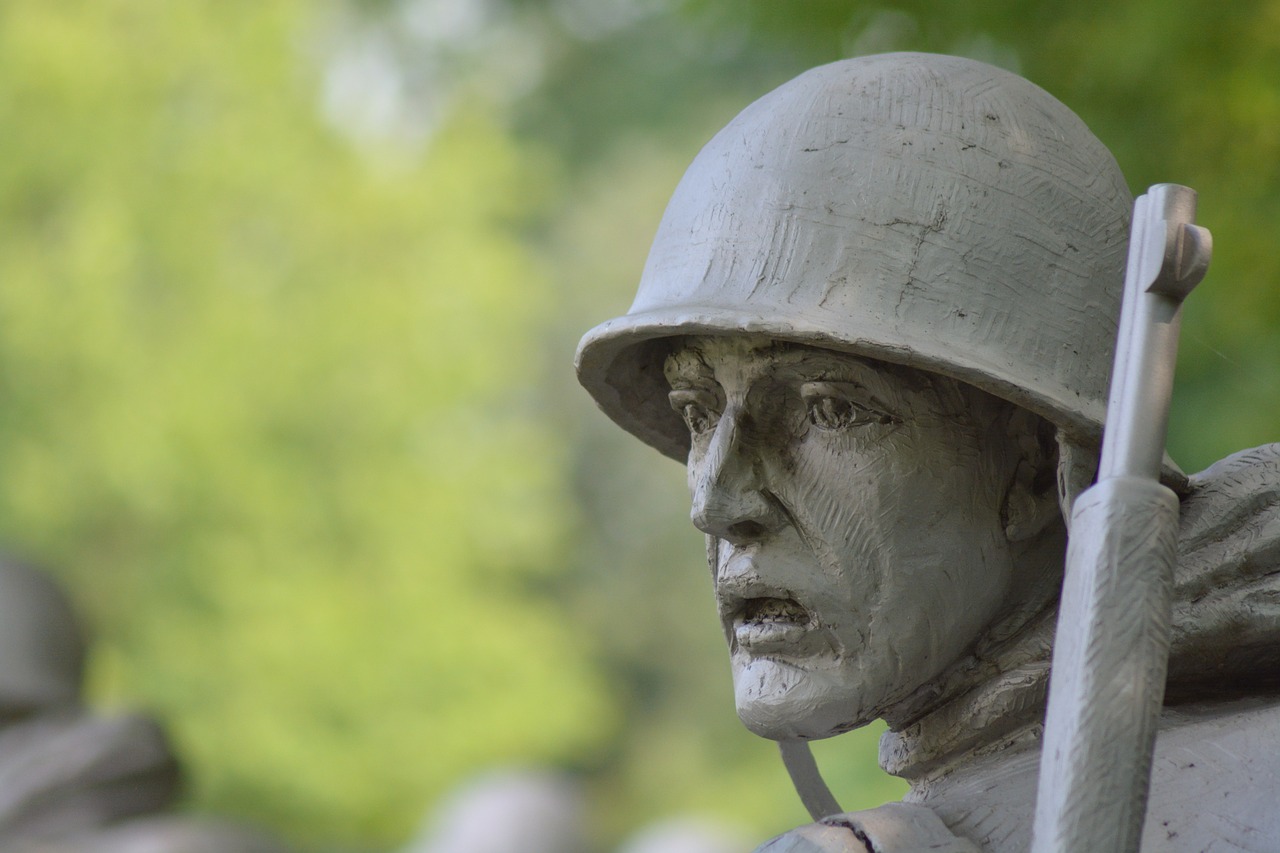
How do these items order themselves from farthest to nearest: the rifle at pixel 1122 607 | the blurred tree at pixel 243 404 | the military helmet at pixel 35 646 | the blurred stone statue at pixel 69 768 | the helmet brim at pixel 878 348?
the blurred tree at pixel 243 404 → the military helmet at pixel 35 646 → the blurred stone statue at pixel 69 768 → the helmet brim at pixel 878 348 → the rifle at pixel 1122 607

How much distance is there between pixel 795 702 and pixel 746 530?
8.2 inches

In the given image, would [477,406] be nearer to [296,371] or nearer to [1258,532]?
[296,371]

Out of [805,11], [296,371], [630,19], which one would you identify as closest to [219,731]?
[296,371]

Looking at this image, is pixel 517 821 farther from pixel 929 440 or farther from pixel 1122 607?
pixel 1122 607

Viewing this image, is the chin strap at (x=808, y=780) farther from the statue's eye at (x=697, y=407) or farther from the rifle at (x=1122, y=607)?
the rifle at (x=1122, y=607)

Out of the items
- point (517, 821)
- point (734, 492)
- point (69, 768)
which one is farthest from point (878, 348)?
point (517, 821)

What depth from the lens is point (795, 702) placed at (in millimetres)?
2047

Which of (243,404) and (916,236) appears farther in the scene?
(243,404)

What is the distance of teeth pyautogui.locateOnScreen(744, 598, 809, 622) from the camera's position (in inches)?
81.5

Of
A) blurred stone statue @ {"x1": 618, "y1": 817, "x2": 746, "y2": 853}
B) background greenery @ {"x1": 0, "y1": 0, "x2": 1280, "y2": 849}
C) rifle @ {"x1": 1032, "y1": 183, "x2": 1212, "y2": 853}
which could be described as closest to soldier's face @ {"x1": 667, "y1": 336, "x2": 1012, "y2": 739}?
rifle @ {"x1": 1032, "y1": 183, "x2": 1212, "y2": 853}

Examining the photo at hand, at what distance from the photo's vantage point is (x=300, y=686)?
9930 millimetres

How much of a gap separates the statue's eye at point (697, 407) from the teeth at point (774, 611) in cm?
23

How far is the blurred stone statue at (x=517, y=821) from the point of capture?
7641 millimetres

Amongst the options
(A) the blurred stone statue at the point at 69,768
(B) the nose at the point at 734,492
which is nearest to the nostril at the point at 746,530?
(B) the nose at the point at 734,492
